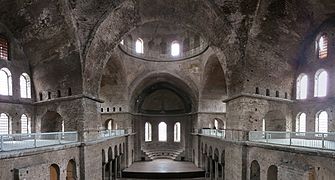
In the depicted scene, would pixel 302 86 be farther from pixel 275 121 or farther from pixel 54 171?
pixel 54 171

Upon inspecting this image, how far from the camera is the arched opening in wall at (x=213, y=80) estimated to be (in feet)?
85.1

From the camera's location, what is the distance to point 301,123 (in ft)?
58.7

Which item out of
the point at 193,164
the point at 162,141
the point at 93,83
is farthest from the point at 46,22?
the point at 162,141

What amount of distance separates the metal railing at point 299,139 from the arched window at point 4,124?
50.6ft

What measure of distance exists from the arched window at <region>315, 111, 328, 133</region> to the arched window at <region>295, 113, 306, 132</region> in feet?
3.33

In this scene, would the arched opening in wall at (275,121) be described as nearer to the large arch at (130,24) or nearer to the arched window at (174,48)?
the large arch at (130,24)

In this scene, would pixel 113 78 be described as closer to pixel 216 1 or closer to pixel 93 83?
pixel 93 83

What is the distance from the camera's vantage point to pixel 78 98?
16453 mm

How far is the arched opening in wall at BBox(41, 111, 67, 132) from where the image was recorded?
1895 cm

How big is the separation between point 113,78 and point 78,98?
1148 cm

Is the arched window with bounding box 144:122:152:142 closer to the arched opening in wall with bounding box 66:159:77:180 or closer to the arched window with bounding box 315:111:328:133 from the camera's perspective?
the arched opening in wall with bounding box 66:159:77:180

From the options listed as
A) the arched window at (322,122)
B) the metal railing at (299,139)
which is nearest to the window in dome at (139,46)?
the metal railing at (299,139)

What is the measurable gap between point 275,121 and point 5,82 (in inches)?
738

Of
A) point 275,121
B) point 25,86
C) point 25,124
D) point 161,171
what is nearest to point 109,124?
point 161,171
